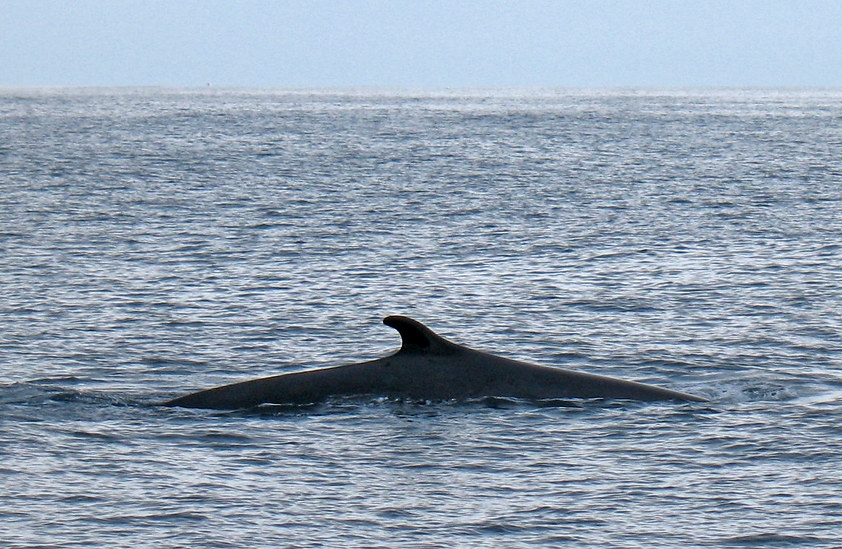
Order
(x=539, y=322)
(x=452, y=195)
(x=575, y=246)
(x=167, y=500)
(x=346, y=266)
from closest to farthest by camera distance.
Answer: (x=167, y=500), (x=539, y=322), (x=346, y=266), (x=575, y=246), (x=452, y=195)

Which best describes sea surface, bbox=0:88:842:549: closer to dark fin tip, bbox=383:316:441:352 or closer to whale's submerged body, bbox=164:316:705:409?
whale's submerged body, bbox=164:316:705:409

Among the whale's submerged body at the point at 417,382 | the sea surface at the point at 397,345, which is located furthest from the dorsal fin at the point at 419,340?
the sea surface at the point at 397,345

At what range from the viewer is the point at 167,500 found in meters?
11.3

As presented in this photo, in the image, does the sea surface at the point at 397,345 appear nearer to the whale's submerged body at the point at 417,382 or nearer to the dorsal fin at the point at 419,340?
the whale's submerged body at the point at 417,382

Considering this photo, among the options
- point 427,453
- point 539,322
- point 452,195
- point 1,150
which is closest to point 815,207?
point 452,195

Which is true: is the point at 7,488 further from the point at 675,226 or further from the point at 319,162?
the point at 319,162

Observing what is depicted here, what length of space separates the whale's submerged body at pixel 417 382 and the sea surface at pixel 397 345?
20cm

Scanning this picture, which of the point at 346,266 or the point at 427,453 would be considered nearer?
the point at 427,453

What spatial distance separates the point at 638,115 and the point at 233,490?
124m

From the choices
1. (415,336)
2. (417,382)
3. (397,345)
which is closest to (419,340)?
(415,336)

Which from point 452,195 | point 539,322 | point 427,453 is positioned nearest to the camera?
point 427,453

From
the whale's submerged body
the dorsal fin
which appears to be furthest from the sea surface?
the dorsal fin

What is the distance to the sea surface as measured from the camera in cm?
1106

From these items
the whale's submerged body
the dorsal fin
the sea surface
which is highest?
the dorsal fin
